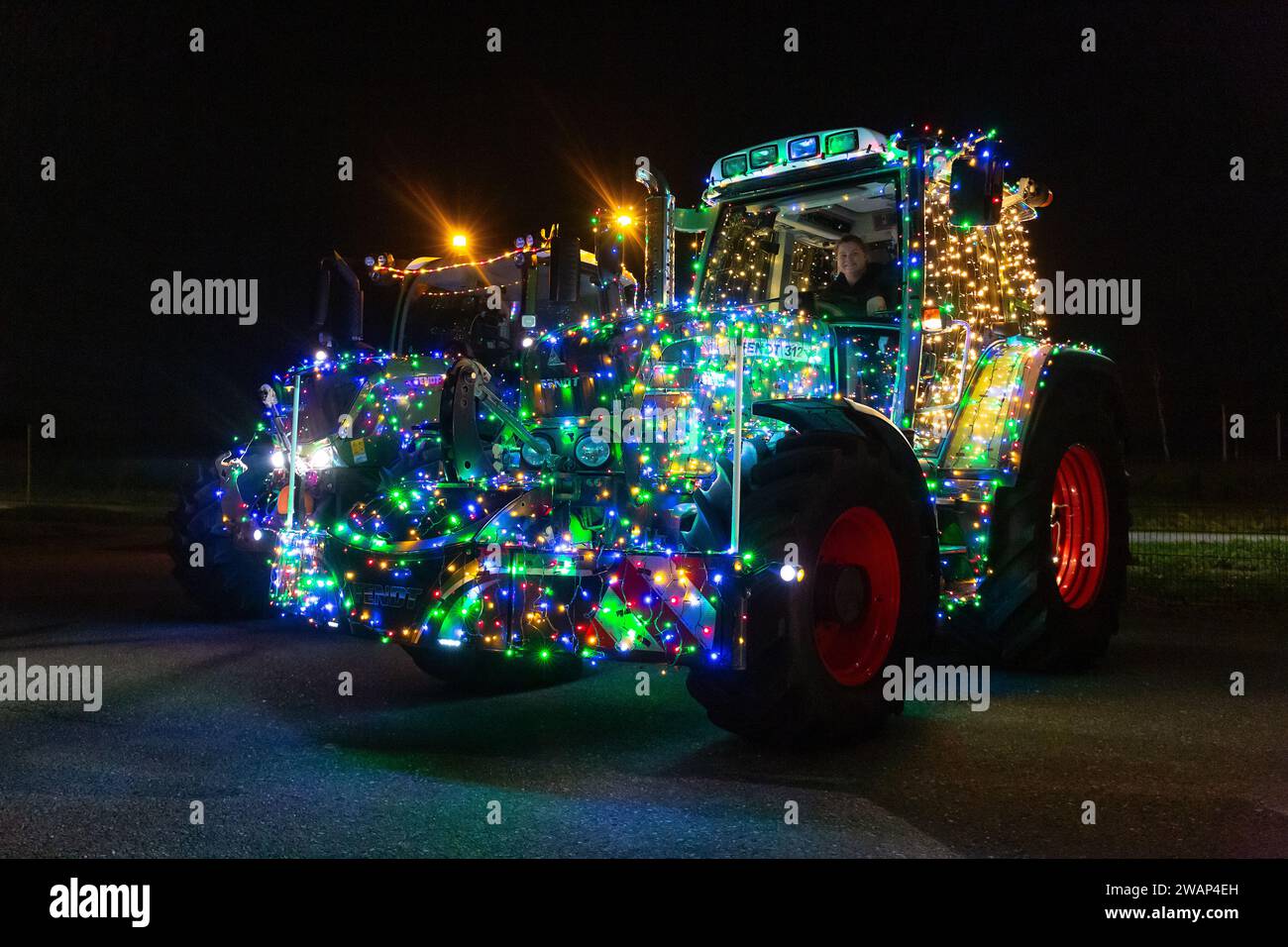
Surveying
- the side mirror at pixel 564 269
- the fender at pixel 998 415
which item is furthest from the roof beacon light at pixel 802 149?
the fender at pixel 998 415

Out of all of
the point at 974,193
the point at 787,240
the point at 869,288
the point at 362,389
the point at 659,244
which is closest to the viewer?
the point at 974,193

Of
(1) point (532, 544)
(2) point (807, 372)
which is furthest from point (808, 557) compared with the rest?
(2) point (807, 372)

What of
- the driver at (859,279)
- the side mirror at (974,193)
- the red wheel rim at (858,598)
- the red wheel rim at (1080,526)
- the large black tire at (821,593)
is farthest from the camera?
the red wheel rim at (1080,526)

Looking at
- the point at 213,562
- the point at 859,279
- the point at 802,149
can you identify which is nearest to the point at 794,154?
the point at 802,149

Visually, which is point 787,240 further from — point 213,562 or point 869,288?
point 213,562

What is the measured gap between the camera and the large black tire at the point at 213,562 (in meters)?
10.8

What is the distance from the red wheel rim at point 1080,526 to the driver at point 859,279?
209 cm

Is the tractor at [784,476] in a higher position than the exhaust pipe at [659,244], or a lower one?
lower

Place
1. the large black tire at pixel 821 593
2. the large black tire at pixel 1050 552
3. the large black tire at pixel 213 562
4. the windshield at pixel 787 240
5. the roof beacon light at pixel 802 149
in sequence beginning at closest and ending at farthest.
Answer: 1. the large black tire at pixel 821 593
2. the large black tire at pixel 1050 552
3. the roof beacon light at pixel 802 149
4. the windshield at pixel 787 240
5. the large black tire at pixel 213 562

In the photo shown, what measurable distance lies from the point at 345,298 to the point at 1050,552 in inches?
236

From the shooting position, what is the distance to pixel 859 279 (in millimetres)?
7938

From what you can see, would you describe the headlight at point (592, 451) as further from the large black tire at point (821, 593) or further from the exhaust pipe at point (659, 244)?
the exhaust pipe at point (659, 244)

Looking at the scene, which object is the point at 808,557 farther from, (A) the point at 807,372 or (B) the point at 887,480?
(A) the point at 807,372

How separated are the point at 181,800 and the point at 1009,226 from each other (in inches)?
273
